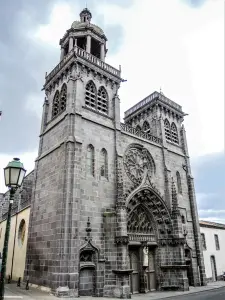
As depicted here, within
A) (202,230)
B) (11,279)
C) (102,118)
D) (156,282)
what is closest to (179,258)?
(156,282)

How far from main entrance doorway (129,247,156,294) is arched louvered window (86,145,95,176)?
20.3 feet

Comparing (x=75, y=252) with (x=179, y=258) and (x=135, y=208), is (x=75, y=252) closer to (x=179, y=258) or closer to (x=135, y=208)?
(x=135, y=208)

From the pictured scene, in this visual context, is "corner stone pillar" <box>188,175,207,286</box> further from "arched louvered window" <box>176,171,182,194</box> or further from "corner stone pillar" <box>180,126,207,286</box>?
"arched louvered window" <box>176,171,182,194</box>

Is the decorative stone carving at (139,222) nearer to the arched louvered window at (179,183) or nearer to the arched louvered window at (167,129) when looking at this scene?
the arched louvered window at (179,183)

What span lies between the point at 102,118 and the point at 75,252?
31.3ft

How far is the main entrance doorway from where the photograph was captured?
16.7 metres

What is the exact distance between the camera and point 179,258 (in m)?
18.0

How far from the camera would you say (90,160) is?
16.6m

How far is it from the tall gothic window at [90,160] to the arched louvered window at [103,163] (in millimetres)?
758

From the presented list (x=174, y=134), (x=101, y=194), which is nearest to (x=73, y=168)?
(x=101, y=194)

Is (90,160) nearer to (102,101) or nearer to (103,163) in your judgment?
(103,163)

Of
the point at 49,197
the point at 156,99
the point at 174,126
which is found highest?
the point at 156,99

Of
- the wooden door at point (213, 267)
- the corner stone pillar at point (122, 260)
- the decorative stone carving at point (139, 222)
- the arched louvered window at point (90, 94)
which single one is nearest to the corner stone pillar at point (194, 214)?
the wooden door at point (213, 267)

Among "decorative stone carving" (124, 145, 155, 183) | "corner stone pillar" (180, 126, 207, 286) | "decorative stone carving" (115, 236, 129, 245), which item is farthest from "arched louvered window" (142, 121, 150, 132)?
"decorative stone carving" (115, 236, 129, 245)
